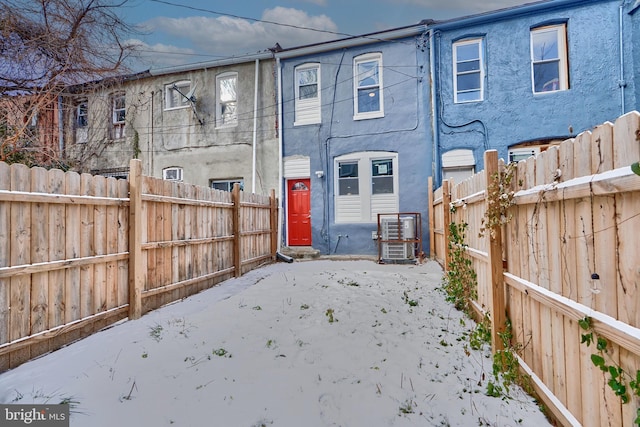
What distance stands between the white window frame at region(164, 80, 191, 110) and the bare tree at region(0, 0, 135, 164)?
5427 mm

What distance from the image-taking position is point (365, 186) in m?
10.3

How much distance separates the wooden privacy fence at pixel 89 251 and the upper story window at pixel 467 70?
7.59 m

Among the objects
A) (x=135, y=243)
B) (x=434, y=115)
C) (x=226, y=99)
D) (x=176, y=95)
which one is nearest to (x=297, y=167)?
(x=226, y=99)

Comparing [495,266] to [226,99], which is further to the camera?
[226,99]

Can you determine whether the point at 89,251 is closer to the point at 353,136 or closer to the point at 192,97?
the point at 353,136

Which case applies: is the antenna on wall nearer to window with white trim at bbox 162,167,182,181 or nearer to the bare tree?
window with white trim at bbox 162,167,182,181

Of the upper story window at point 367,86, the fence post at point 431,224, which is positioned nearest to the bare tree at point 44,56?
the upper story window at point 367,86

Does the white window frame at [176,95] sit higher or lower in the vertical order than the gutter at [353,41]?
lower

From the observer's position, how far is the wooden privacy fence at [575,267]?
1.46 m

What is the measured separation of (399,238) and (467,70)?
526cm

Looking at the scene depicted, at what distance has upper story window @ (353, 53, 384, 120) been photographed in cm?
1030

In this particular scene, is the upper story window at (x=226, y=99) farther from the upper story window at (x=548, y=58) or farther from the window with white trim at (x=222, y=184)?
the upper story window at (x=548, y=58)

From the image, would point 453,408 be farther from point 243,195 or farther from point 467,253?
point 243,195

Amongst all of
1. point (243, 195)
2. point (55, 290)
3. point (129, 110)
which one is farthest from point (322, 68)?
point (55, 290)
